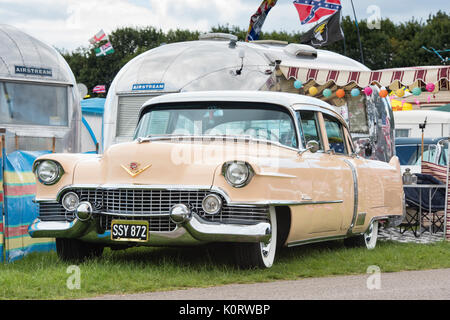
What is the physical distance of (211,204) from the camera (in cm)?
639

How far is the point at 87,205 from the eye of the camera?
669 cm

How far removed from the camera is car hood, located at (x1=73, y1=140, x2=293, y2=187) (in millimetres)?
6469

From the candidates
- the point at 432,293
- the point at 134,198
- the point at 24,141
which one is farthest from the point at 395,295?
the point at 24,141

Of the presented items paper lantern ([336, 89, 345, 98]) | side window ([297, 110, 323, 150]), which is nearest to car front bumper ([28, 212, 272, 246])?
side window ([297, 110, 323, 150])

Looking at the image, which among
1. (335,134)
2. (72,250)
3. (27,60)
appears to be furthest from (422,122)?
(72,250)

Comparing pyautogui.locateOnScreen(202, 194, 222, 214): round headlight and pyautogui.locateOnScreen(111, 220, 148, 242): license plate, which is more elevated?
pyautogui.locateOnScreen(202, 194, 222, 214): round headlight

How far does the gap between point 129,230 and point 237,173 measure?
3.58ft

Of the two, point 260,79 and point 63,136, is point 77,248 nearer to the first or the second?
point 260,79

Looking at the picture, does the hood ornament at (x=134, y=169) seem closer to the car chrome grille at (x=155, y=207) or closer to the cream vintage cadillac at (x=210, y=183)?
the cream vintage cadillac at (x=210, y=183)

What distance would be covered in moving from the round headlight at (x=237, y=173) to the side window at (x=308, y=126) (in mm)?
1333

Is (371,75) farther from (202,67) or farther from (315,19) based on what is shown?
(315,19)

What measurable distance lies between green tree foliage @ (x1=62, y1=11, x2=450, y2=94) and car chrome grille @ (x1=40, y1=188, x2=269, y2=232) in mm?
40310

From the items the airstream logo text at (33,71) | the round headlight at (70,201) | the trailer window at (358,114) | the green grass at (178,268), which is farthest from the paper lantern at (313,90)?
the round headlight at (70,201)

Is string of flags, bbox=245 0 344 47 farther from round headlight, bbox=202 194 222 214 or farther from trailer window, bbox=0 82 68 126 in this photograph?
round headlight, bbox=202 194 222 214
